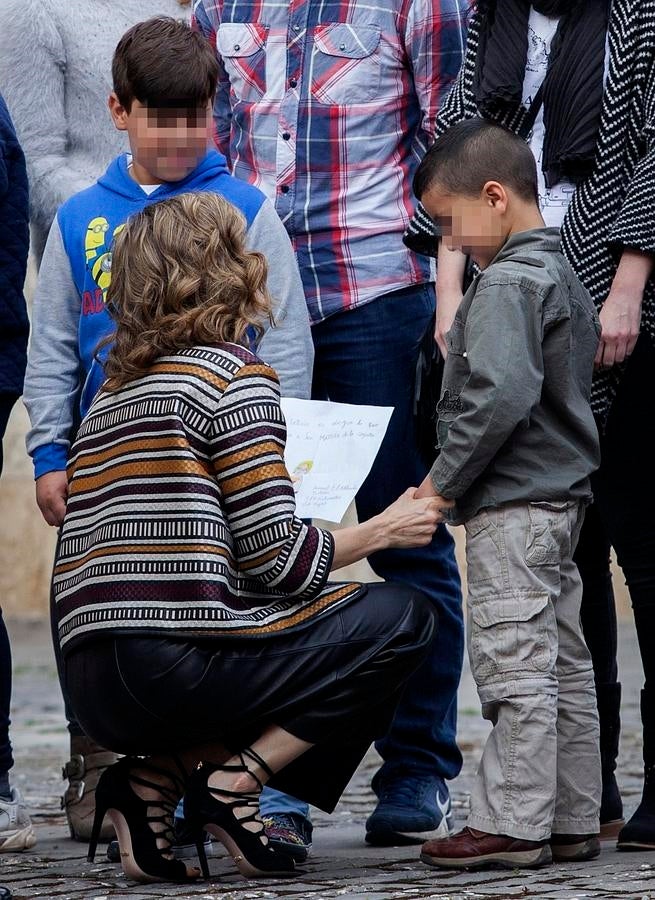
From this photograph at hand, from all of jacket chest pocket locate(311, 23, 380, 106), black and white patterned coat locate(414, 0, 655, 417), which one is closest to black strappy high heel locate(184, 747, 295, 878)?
black and white patterned coat locate(414, 0, 655, 417)

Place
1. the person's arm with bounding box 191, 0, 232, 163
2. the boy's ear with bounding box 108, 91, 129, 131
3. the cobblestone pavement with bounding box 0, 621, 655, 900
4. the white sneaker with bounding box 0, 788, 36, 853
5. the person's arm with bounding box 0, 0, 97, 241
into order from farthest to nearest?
the person's arm with bounding box 0, 0, 97, 241 < the person's arm with bounding box 191, 0, 232, 163 < the white sneaker with bounding box 0, 788, 36, 853 < the boy's ear with bounding box 108, 91, 129, 131 < the cobblestone pavement with bounding box 0, 621, 655, 900

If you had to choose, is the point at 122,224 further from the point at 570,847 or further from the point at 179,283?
the point at 570,847

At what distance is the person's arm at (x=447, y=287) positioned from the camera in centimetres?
379

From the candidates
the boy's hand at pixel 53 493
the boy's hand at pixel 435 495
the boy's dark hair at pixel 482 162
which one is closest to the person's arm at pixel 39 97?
the boy's hand at pixel 53 493

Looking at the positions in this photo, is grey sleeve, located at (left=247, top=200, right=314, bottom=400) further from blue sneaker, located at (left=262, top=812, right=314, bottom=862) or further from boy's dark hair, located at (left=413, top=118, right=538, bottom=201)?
blue sneaker, located at (left=262, top=812, right=314, bottom=862)

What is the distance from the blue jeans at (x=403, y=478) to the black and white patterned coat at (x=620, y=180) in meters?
0.57

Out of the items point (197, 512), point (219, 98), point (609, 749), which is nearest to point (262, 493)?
point (197, 512)

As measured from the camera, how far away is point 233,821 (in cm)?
329

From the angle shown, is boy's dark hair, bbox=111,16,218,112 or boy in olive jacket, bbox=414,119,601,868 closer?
boy in olive jacket, bbox=414,119,601,868

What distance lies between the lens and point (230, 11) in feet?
13.6

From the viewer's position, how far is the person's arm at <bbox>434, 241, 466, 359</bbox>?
3789mm

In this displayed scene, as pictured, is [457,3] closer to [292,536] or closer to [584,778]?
[292,536]

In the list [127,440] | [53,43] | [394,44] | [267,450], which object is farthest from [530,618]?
[53,43]

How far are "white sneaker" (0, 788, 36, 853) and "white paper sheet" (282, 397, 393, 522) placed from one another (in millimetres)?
1100
